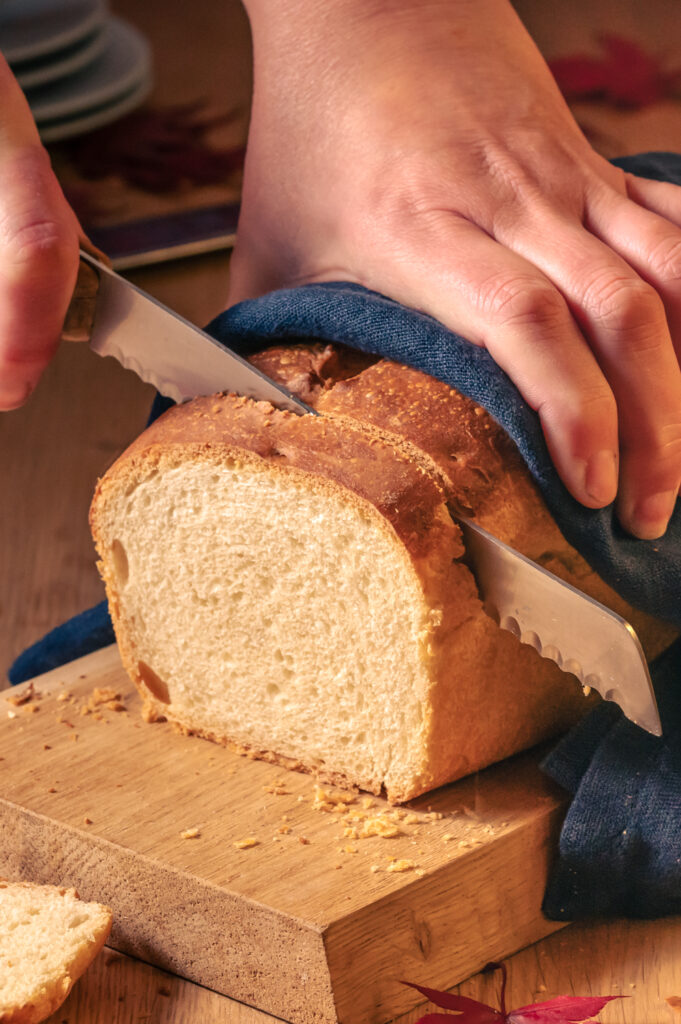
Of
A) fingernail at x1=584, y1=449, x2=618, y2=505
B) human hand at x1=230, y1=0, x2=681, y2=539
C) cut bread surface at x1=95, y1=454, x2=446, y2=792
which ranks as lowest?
cut bread surface at x1=95, y1=454, x2=446, y2=792

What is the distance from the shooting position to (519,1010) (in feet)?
5.10

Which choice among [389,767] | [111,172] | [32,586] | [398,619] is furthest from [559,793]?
[111,172]

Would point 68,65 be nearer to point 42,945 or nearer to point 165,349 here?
point 165,349

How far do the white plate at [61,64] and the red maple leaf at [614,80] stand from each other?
1721 millimetres

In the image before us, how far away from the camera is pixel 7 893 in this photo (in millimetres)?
1777

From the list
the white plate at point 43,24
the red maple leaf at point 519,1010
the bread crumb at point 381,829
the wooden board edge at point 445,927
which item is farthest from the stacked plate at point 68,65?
the red maple leaf at point 519,1010

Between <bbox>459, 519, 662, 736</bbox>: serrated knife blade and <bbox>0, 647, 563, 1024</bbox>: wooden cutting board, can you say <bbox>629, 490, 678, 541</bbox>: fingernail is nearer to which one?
<bbox>459, 519, 662, 736</bbox>: serrated knife blade

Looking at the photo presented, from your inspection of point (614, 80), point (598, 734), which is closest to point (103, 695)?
point (598, 734)

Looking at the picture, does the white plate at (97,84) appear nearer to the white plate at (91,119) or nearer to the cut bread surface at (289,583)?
the white plate at (91,119)

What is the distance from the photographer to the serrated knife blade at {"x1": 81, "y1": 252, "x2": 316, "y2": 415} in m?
1.84

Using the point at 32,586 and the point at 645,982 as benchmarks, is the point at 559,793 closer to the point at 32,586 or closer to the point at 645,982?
the point at 645,982

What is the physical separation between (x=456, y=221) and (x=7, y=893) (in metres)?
1.17

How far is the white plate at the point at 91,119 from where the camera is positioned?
3.46m

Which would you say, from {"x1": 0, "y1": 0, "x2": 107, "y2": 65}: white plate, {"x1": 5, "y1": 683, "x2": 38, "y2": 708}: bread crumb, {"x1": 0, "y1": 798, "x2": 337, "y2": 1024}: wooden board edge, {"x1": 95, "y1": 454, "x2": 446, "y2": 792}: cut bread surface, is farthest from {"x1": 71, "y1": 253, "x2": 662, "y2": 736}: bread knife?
{"x1": 0, "y1": 0, "x2": 107, "y2": 65}: white plate
